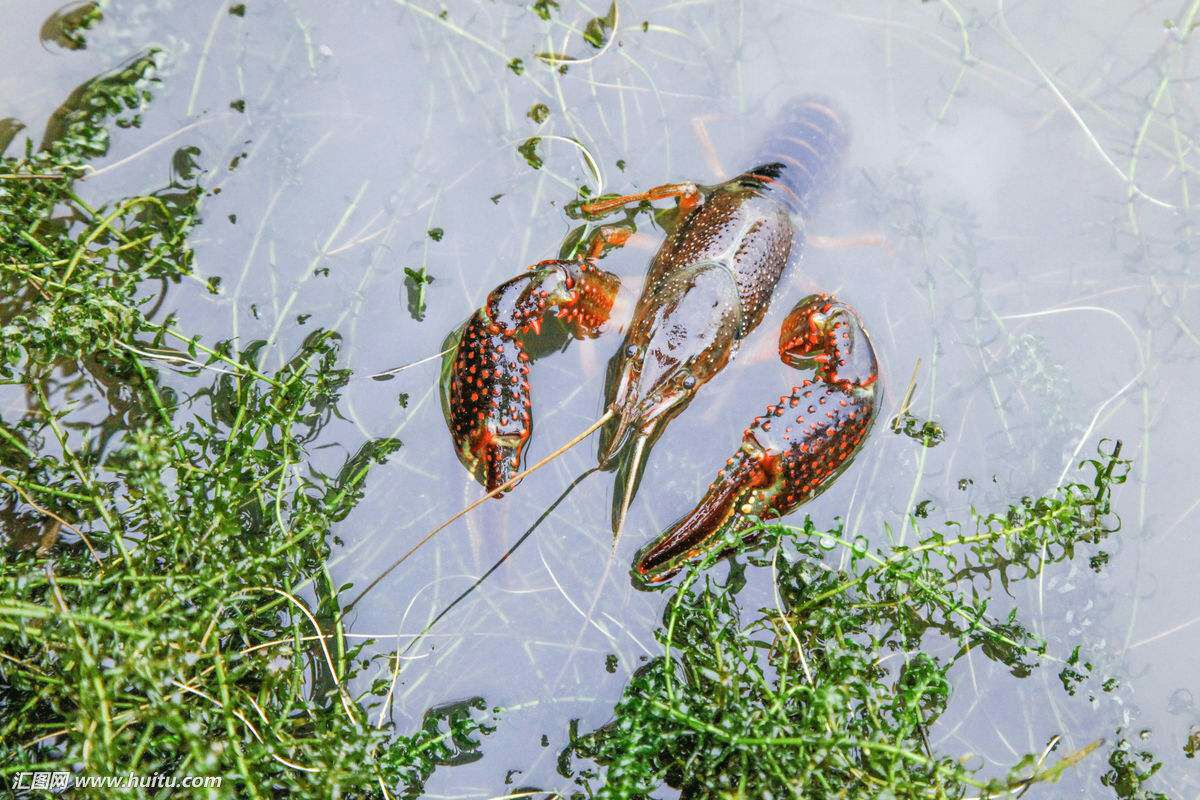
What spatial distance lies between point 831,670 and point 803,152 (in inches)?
110

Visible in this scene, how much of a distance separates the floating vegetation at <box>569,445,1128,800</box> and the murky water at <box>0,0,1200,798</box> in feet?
0.60

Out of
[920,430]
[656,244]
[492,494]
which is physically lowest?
[492,494]

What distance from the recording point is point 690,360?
13.4 ft

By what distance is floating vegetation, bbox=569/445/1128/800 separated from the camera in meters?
3.19

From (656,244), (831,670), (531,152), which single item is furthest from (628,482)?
(531,152)

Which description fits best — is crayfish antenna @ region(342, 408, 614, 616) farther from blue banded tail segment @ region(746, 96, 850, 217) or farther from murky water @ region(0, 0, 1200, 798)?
blue banded tail segment @ region(746, 96, 850, 217)

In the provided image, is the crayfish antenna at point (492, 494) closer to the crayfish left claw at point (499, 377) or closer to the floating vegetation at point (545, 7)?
the crayfish left claw at point (499, 377)

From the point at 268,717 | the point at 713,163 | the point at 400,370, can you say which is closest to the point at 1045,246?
the point at 713,163

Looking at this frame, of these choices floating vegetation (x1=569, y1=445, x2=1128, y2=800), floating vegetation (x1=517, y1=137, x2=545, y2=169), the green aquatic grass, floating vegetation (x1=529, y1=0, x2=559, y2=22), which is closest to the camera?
the green aquatic grass

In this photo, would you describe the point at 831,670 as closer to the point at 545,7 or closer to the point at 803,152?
the point at 803,152

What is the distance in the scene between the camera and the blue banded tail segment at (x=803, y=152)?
15.4 feet

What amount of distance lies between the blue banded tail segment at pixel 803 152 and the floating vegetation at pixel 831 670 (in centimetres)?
200

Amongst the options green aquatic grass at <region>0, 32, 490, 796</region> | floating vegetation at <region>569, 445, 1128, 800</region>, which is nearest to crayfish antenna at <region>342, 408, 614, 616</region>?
green aquatic grass at <region>0, 32, 490, 796</region>

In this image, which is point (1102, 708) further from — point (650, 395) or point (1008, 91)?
point (1008, 91)
